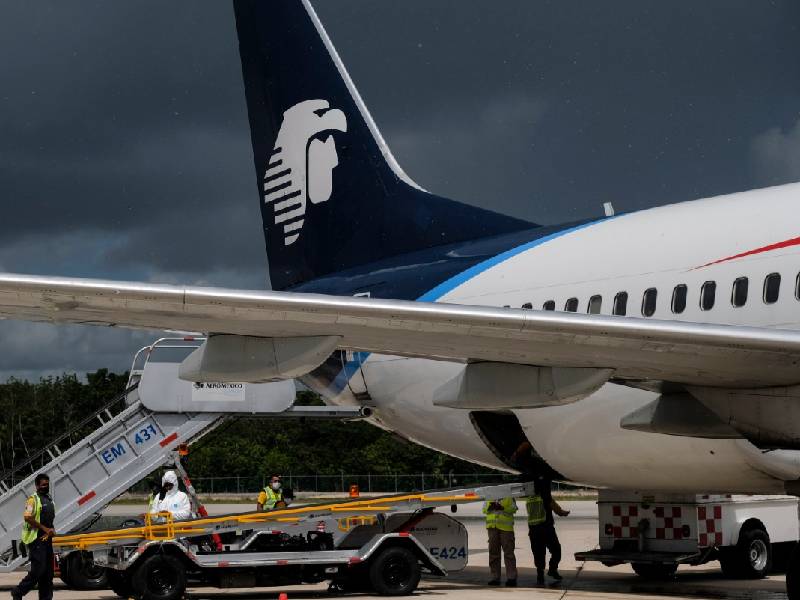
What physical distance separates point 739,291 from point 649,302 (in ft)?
3.41

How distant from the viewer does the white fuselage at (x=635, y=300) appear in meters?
10.7

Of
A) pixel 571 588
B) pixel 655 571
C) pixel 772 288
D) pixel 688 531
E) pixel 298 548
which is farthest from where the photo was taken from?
pixel 655 571

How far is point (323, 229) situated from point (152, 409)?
4.08 metres

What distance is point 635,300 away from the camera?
38.3 ft

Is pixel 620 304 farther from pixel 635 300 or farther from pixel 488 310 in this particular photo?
pixel 488 310

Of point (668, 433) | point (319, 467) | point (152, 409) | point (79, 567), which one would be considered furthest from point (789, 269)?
point (319, 467)

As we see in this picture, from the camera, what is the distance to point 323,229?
16500 millimetres

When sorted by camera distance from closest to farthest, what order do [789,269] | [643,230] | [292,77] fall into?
[789,269] < [643,230] < [292,77]

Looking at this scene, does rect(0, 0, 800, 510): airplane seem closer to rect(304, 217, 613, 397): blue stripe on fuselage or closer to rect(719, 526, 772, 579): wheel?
rect(304, 217, 613, 397): blue stripe on fuselage

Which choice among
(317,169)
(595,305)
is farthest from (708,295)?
(317,169)

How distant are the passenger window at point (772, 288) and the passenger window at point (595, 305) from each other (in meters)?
1.96

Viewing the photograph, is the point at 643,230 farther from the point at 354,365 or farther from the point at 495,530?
the point at 495,530

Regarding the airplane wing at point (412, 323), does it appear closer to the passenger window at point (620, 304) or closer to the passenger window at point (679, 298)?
the passenger window at point (679, 298)

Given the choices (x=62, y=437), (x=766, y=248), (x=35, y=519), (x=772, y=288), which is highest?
(x=766, y=248)
